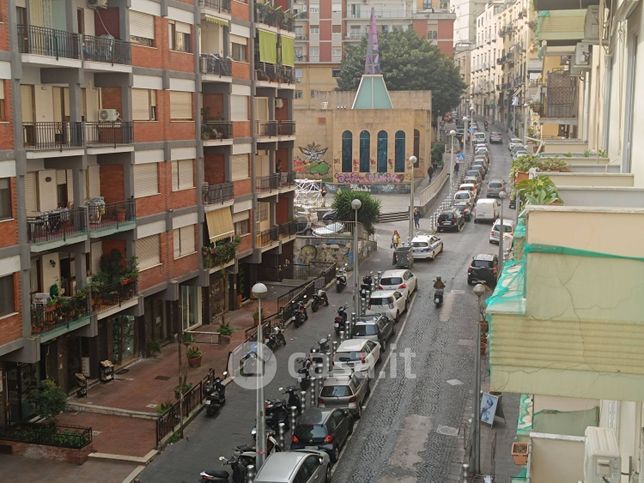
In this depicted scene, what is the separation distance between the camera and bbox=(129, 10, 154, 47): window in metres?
27.2

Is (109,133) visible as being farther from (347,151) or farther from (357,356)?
(347,151)

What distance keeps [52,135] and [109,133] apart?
3.02 meters

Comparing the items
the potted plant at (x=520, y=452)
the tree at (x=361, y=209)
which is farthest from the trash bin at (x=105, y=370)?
the tree at (x=361, y=209)

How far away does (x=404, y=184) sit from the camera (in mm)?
73188

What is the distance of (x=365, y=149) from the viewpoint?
73562 millimetres

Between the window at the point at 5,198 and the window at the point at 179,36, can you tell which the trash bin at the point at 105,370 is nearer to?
the window at the point at 5,198

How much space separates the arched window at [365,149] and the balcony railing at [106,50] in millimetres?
47747

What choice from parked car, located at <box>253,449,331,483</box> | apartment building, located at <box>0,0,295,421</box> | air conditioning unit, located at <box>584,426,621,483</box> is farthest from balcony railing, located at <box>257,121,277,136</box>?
air conditioning unit, located at <box>584,426,621,483</box>

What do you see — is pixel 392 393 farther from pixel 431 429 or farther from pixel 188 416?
pixel 188 416

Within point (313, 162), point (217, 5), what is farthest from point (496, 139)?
point (217, 5)

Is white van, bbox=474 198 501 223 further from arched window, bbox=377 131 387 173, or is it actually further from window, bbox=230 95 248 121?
window, bbox=230 95 248 121

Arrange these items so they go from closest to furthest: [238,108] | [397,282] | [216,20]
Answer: [216,20]
[238,108]
[397,282]

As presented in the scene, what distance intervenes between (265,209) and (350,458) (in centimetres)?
2078

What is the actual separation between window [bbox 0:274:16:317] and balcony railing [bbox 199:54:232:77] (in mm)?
13567
